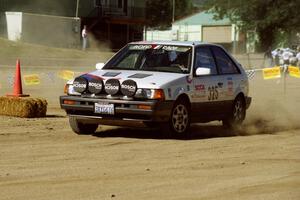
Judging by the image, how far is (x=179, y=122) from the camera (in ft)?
38.5

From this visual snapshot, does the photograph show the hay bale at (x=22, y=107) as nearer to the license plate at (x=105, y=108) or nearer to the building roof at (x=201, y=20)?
the license plate at (x=105, y=108)

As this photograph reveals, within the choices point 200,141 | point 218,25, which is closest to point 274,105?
point 200,141

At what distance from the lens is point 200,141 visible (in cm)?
1157

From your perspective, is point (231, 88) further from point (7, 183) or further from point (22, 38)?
point (22, 38)

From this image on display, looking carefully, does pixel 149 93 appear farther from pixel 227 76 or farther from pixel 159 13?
pixel 159 13

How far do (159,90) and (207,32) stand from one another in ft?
226

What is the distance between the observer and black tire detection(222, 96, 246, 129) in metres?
13.3

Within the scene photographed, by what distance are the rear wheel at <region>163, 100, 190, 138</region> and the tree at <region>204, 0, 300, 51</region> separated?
185 feet

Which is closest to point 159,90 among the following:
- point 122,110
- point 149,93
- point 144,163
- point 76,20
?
point 149,93

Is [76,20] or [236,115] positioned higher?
[76,20]

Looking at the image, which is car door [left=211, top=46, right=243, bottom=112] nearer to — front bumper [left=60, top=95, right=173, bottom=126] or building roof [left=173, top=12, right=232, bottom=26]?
front bumper [left=60, top=95, right=173, bottom=126]

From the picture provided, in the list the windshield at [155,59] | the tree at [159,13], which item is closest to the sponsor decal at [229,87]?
the windshield at [155,59]

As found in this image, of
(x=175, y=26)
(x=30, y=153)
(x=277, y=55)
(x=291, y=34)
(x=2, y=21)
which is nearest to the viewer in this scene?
(x=30, y=153)

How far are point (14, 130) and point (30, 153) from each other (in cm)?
242
